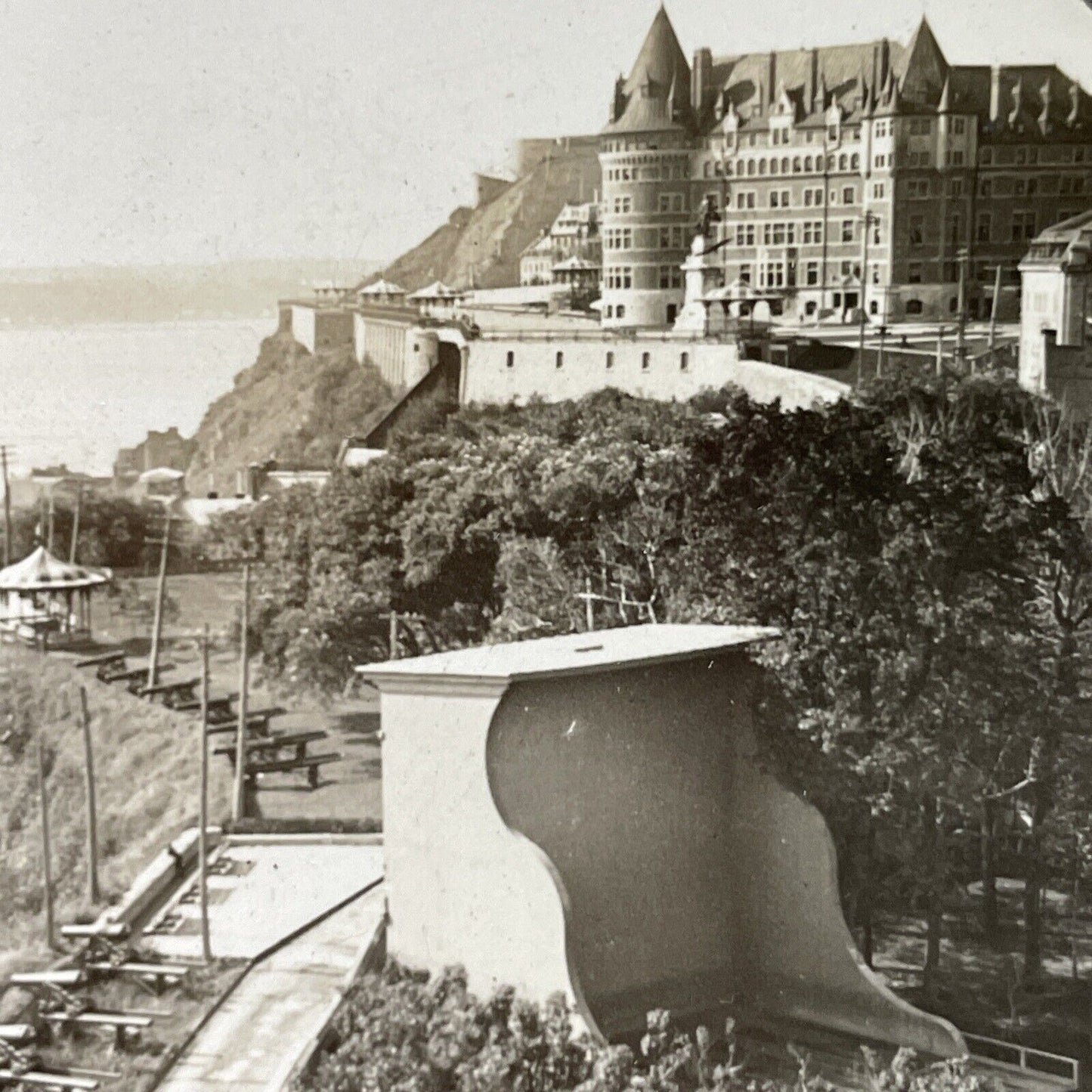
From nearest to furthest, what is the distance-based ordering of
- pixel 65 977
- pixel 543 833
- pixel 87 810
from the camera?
1. pixel 543 833
2. pixel 65 977
3. pixel 87 810

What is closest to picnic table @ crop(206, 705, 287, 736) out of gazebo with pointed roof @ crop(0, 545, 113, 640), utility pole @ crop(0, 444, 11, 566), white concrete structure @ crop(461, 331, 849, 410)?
gazebo with pointed roof @ crop(0, 545, 113, 640)

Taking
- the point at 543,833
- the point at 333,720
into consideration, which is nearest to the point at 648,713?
the point at 543,833

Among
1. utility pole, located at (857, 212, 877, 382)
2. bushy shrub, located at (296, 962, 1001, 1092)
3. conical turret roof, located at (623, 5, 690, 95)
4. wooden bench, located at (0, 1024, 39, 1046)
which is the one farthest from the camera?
utility pole, located at (857, 212, 877, 382)

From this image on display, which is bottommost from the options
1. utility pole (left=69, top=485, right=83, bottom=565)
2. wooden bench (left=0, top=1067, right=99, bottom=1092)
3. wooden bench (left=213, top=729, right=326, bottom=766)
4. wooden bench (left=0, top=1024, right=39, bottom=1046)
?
wooden bench (left=0, top=1067, right=99, bottom=1092)

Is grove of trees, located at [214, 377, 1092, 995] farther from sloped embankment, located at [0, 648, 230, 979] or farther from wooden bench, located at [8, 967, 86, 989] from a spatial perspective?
wooden bench, located at [8, 967, 86, 989]

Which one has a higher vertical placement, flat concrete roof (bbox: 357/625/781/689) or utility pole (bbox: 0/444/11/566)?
utility pole (bbox: 0/444/11/566)

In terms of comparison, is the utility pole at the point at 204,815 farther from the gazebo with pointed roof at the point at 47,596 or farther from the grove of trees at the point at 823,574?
the gazebo with pointed roof at the point at 47,596

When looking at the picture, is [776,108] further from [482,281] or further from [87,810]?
[87,810]
